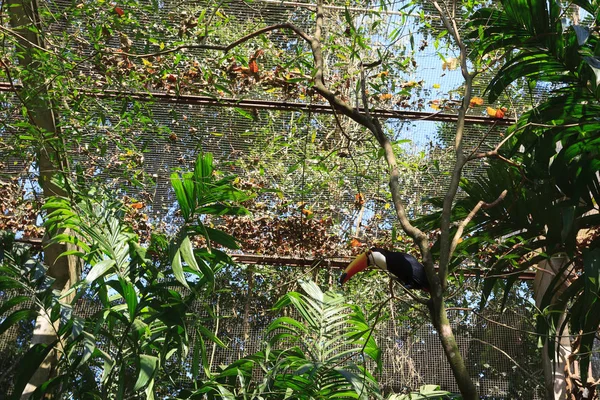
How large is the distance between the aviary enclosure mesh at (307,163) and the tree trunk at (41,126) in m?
0.22

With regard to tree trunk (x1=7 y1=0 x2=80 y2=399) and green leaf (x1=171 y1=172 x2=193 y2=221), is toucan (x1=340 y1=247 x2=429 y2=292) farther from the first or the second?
tree trunk (x1=7 y1=0 x2=80 y2=399)

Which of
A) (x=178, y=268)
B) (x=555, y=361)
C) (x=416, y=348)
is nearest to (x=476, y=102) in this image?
(x=555, y=361)

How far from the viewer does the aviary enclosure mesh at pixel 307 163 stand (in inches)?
128

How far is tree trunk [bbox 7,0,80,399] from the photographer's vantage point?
2.65m

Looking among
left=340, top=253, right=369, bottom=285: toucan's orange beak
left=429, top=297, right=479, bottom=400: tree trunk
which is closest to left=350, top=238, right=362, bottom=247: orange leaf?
left=340, top=253, right=369, bottom=285: toucan's orange beak

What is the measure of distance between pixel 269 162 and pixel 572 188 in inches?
63.8

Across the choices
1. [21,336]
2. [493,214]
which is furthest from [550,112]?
[21,336]

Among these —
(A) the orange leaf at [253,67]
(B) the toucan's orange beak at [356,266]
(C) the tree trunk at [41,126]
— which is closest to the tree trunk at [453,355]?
(B) the toucan's orange beak at [356,266]

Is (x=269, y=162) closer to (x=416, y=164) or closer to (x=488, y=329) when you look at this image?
(x=416, y=164)

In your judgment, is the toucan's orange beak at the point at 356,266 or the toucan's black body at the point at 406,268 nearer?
the toucan's black body at the point at 406,268

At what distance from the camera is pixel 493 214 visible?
258 cm

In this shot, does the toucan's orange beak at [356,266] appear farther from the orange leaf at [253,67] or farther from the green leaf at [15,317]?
the green leaf at [15,317]

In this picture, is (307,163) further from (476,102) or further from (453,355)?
(453,355)

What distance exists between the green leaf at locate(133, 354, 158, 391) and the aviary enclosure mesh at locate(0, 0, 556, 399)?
3.57ft
